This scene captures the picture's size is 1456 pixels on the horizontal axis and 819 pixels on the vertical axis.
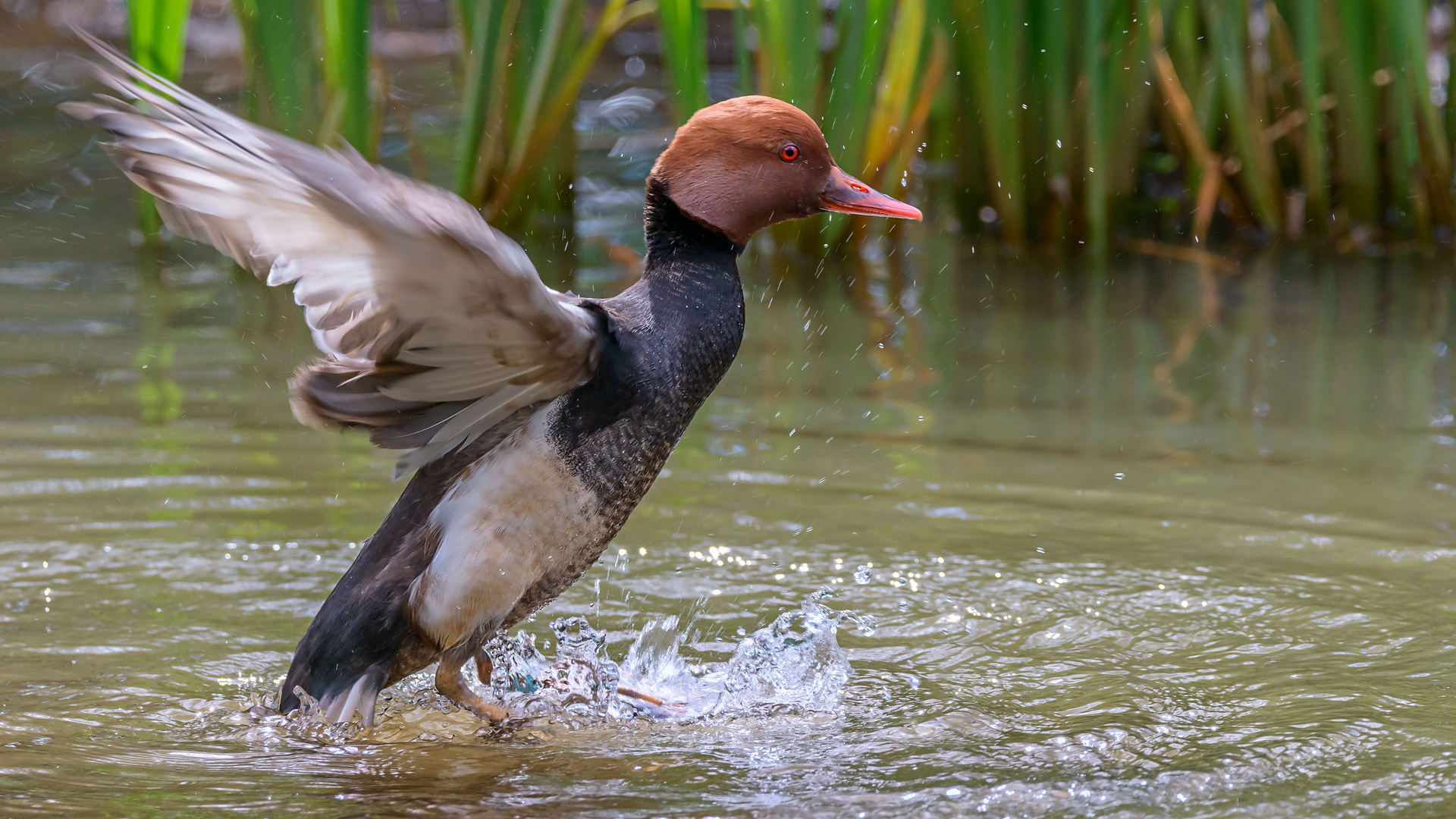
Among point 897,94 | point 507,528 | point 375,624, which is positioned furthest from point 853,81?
point 375,624

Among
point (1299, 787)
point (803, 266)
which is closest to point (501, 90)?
point (803, 266)

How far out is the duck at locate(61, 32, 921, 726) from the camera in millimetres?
2773

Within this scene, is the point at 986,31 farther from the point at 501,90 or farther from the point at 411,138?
the point at 411,138

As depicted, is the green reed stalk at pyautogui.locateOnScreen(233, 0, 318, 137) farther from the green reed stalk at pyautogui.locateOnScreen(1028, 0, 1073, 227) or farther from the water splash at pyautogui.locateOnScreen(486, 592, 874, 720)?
the water splash at pyautogui.locateOnScreen(486, 592, 874, 720)

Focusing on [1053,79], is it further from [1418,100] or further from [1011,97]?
[1418,100]

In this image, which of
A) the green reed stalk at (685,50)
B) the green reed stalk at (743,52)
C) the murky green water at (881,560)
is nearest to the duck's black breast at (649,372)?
the murky green water at (881,560)

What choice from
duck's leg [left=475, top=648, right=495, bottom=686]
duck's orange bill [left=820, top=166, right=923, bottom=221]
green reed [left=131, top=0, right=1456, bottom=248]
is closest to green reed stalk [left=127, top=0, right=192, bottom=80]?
green reed [left=131, top=0, right=1456, bottom=248]

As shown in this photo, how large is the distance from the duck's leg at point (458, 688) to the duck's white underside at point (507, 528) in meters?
0.17

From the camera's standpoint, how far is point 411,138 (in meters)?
7.59

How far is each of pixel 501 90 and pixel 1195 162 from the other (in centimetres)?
343

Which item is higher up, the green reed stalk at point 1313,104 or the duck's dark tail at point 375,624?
the green reed stalk at point 1313,104

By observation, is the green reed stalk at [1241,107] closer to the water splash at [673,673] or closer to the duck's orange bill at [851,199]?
the duck's orange bill at [851,199]

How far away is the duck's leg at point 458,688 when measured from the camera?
11.1 ft

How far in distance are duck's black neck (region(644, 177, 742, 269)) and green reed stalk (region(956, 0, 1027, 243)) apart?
155 inches
